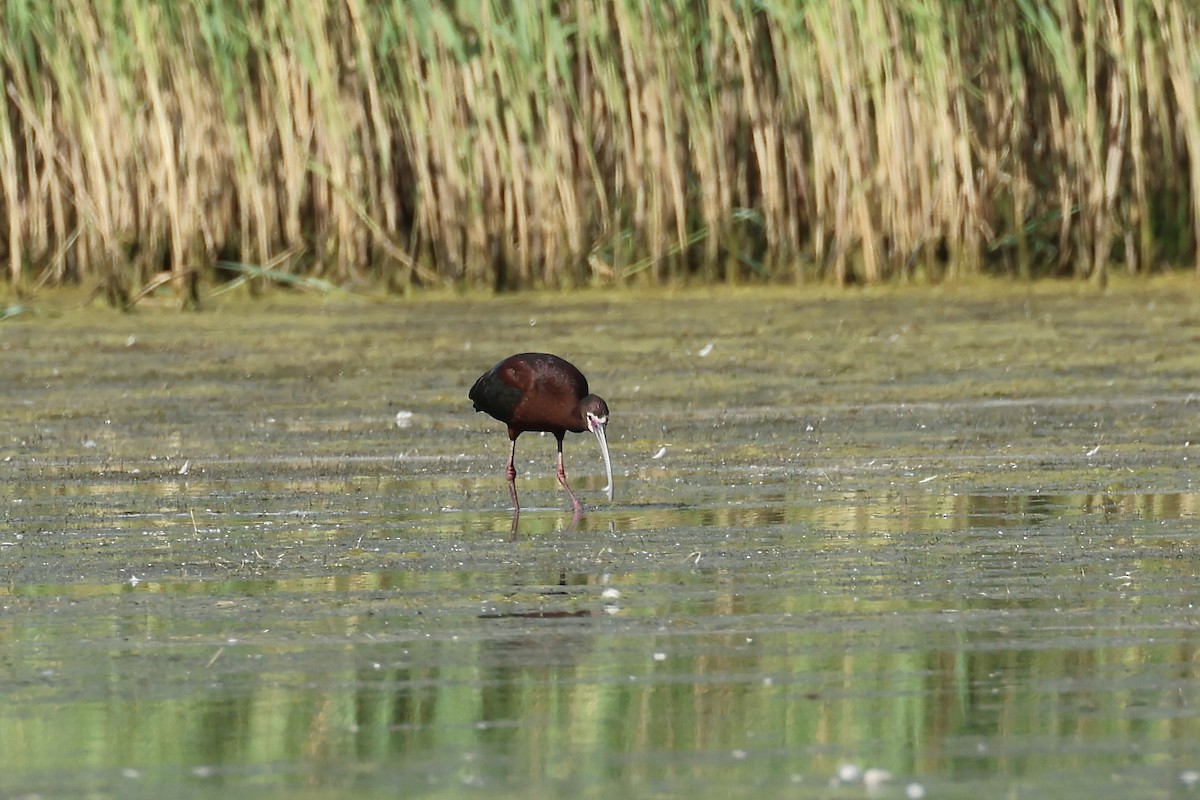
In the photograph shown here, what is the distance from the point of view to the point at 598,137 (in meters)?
13.5

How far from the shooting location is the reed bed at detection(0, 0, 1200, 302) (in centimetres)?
1314

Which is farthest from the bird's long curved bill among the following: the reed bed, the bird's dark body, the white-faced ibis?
the reed bed

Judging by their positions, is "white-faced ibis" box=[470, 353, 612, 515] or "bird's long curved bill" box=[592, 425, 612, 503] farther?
"white-faced ibis" box=[470, 353, 612, 515]

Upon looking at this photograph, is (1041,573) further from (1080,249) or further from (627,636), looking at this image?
(1080,249)

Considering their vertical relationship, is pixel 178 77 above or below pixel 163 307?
above

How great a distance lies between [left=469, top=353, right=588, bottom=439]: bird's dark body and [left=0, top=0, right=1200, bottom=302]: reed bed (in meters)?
5.15

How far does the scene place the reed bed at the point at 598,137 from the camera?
43.1 ft

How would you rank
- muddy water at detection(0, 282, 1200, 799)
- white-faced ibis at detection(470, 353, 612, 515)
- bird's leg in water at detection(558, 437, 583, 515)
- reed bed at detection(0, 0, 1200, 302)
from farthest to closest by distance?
reed bed at detection(0, 0, 1200, 302) → white-faced ibis at detection(470, 353, 612, 515) → bird's leg in water at detection(558, 437, 583, 515) → muddy water at detection(0, 282, 1200, 799)

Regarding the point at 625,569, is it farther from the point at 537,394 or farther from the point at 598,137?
the point at 598,137

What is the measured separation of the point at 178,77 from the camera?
13.3 m

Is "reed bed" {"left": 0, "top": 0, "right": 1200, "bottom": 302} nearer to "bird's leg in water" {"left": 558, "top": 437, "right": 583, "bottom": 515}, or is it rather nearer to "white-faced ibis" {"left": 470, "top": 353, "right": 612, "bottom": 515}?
"white-faced ibis" {"left": 470, "top": 353, "right": 612, "bottom": 515}

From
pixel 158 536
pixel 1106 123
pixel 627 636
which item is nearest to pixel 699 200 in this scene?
pixel 1106 123

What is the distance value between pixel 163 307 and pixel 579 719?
361 inches

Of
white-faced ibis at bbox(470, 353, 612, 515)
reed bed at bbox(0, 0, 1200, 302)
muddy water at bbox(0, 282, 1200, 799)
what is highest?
reed bed at bbox(0, 0, 1200, 302)
